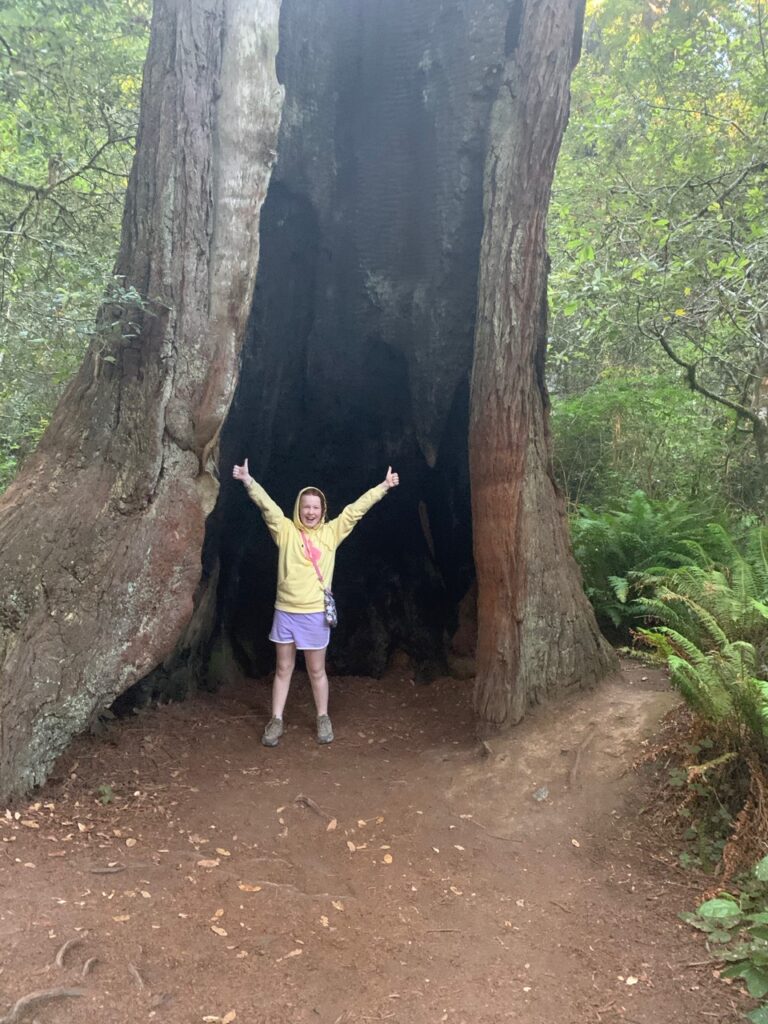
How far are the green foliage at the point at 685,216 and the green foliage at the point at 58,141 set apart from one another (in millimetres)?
4913

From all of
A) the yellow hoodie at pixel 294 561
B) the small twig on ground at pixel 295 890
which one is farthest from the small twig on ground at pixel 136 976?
the yellow hoodie at pixel 294 561

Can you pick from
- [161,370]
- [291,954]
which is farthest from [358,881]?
[161,370]

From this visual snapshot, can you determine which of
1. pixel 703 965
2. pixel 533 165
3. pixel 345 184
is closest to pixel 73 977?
pixel 703 965

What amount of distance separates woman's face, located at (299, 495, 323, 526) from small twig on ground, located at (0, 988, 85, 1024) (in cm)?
344

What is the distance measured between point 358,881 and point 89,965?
1.35 meters

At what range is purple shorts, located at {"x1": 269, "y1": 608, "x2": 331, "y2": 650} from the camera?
5641 mm

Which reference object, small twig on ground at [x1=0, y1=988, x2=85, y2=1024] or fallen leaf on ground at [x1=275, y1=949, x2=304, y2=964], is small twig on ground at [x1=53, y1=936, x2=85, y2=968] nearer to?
→ small twig on ground at [x1=0, y1=988, x2=85, y2=1024]

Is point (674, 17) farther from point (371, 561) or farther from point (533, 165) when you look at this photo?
point (371, 561)

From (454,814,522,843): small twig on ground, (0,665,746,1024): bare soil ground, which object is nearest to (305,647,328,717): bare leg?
(0,665,746,1024): bare soil ground

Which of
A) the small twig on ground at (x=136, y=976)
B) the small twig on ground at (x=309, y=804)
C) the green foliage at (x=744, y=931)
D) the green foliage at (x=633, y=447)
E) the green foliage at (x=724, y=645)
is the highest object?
the green foliage at (x=633, y=447)

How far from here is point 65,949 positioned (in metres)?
2.87

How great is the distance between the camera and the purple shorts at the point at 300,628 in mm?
5641

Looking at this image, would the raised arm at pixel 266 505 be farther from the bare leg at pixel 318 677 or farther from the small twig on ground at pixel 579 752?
the small twig on ground at pixel 579 752

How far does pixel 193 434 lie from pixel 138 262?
42.9 inches
